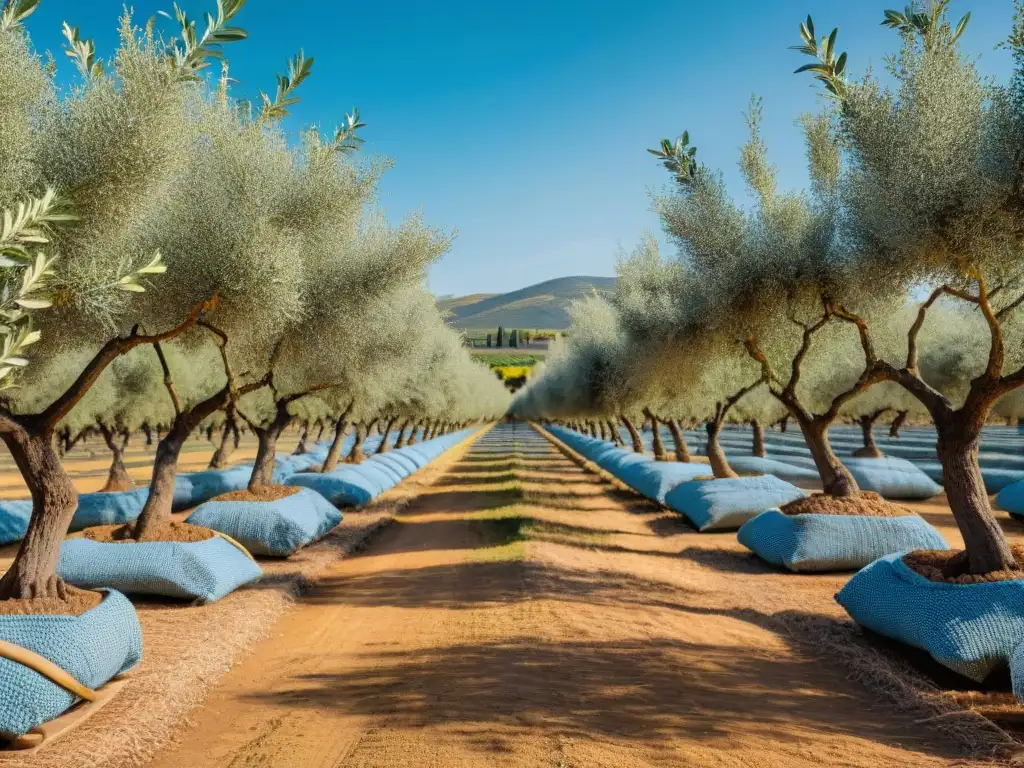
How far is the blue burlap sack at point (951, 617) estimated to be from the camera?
6105 millimetres

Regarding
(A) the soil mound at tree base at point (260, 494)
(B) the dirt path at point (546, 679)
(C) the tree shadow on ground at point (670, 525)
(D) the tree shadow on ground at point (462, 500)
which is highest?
(A) the soil mound at tree base at point (260, 494)

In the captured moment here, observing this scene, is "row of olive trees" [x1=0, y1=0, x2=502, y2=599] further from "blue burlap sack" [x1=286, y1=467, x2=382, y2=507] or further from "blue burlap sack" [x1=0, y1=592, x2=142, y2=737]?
"blue burlap sack" [x1=286, y1=467, x2=382, y2=507]

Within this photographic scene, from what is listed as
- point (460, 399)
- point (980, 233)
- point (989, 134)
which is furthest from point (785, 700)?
point (460, 399)

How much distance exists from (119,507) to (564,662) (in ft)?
46.3

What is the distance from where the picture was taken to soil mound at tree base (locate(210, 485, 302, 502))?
44.2ft

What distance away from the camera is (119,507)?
16984mm

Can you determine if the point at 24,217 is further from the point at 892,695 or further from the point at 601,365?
the point at 601,365

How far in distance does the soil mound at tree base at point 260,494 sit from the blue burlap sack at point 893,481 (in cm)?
1647

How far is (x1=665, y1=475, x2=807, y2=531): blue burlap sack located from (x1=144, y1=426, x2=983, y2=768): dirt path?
285 cm

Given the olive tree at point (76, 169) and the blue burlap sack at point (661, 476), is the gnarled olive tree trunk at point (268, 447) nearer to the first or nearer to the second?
the olive tree at point (76, 169)

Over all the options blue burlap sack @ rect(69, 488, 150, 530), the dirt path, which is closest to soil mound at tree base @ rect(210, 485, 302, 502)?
the dirt path

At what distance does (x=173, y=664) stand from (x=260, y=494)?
738 cm

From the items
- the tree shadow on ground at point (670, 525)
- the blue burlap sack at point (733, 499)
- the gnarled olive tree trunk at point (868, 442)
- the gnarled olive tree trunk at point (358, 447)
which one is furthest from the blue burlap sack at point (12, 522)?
the gnarled olive tree trunk at point (868, 442)

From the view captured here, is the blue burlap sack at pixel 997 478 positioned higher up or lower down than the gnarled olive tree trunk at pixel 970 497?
lower down
